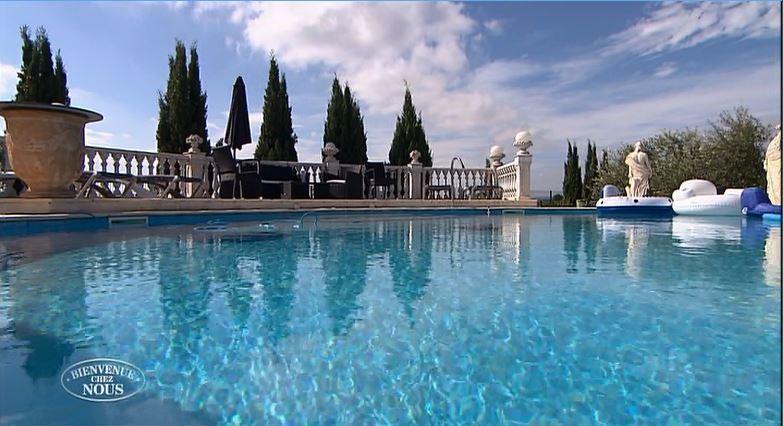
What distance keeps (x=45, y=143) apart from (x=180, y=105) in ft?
39.3

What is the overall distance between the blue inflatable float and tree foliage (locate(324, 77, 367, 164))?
42.9 ft

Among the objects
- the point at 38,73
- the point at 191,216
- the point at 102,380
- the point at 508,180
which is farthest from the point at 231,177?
the point at 38,73

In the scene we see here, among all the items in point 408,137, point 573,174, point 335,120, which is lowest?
point 573,174

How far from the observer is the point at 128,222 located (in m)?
7.49

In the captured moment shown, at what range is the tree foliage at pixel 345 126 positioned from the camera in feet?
60.1

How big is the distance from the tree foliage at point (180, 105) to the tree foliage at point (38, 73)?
11.6 feet

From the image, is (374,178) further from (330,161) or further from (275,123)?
(275,123)

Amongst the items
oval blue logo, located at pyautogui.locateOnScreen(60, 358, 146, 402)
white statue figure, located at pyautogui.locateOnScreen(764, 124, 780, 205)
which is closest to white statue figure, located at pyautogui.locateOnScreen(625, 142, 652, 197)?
white statue figure, located at pyautogui.locateOnScreen(764, 124, 780, 205)

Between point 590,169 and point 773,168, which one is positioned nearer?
point 773,168

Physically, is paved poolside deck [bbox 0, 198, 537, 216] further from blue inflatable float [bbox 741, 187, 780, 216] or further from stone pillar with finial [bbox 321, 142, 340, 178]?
blue inflatable float [bbox 741, 187, 780, 216]

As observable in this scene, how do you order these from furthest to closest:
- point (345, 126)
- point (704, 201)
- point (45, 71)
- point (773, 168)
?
point (345, 126), point (45, 71), point (704, 201), point (773, 168)

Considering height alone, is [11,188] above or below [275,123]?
below

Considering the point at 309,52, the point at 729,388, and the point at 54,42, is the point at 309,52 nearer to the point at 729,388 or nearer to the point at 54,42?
the point at 729,388

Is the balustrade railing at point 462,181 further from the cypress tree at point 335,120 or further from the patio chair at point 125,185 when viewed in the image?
the patio chair at point 125,185
